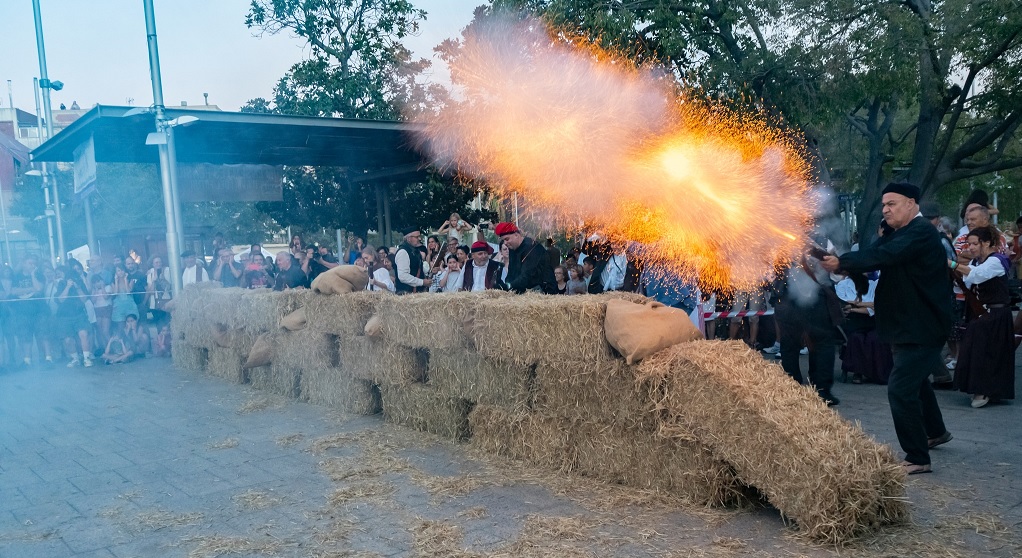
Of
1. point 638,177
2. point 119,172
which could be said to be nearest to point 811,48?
point 638,177

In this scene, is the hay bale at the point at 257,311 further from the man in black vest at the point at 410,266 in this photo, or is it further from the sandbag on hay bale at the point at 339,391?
the man in black vest at the point at 410,266

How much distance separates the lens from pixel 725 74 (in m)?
14.5

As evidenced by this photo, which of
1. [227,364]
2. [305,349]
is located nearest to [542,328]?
[305,349]

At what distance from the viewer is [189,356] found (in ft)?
45.4

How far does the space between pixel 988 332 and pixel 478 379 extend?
527cm

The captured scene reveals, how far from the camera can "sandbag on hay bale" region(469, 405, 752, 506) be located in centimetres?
539

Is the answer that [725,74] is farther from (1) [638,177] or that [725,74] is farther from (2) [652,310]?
(2) [652,310]

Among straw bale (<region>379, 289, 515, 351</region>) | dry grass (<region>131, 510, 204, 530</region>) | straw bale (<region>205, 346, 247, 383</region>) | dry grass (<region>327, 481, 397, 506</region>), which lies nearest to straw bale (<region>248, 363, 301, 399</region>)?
straw bale (<region>205, 346, 247, 383</region>)

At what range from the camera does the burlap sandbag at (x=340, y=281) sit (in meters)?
9.75

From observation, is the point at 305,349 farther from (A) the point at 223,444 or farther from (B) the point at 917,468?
(B) the point at 917,468

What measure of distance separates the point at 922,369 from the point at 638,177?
4272mm

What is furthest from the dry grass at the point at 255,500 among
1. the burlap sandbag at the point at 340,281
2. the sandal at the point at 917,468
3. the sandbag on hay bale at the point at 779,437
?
the sandal at the point at 917,468

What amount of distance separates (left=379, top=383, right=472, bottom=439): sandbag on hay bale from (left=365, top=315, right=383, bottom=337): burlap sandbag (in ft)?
1.83

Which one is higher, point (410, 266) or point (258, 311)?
point (410, 266)
